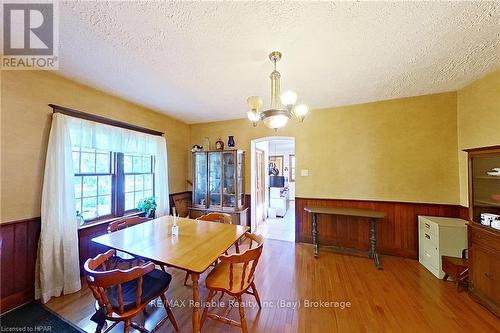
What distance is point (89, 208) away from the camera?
2.75 metres

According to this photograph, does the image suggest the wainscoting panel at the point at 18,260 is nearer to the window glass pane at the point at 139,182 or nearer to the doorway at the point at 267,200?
the window glass pane at the point at 139,182

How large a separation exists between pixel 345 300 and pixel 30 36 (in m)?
3.95

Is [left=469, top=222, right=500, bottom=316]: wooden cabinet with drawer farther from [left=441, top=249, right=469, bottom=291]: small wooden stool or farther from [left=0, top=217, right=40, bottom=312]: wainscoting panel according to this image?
[left=0, top=217, right=40, bottom=312]: wainscoting panel

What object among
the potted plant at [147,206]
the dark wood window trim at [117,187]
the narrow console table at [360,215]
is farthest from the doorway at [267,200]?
the dark wood window trim at [117,187]

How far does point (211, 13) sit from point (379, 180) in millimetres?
3398

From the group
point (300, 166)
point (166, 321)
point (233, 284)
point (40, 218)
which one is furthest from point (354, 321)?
point (40, 218)

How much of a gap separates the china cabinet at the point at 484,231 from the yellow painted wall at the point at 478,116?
1.32ft

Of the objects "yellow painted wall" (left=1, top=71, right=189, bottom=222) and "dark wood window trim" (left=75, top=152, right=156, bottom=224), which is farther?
"dark wood window trim" (left=75, top=152, right=156, bottom=224)

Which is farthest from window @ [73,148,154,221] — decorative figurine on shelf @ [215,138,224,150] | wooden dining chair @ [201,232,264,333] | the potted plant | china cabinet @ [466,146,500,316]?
china cabinet @ [466,146,500,316]

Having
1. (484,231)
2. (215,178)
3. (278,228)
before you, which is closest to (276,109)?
(484,231)

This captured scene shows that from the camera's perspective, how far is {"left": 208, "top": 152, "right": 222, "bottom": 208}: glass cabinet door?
13.6 feet

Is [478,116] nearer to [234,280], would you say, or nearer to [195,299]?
[234,280]

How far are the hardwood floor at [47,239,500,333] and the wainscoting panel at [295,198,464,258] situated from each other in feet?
1.19

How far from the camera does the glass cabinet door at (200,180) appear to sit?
4.22 metres
